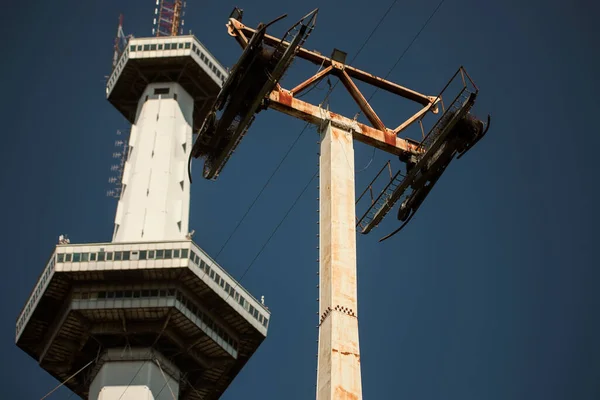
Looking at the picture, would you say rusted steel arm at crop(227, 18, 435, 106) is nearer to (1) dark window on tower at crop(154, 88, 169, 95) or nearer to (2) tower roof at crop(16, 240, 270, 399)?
(2) tower roof at crop(16, 240, 270, 399)

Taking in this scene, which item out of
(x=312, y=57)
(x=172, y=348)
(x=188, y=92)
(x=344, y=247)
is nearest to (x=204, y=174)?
(x=312, y=57)

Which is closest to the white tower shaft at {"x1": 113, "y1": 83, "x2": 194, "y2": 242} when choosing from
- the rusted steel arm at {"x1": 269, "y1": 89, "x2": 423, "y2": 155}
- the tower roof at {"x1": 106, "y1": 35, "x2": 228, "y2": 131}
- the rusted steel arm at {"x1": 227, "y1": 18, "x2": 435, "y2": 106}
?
the tower roof at {"x1": 106, "y1": 35, "x2": 228, "y2": 131}

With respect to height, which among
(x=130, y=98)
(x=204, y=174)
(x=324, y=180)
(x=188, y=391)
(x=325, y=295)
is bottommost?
(x=325, y=295)

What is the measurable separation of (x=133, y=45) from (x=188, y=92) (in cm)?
997

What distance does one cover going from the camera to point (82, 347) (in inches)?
4075

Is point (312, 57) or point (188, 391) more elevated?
point (188, 391)

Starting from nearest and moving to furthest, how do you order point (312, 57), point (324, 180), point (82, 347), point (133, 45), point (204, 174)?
point (324, 180) < point (312, 57) < point (204, 174) < point (82, 347) < point (133, 45)

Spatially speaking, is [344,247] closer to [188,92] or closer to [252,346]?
[252,346]

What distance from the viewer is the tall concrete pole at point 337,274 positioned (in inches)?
942

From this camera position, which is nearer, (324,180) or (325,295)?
(325,295)

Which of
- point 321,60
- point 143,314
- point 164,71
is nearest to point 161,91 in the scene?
point 164,71

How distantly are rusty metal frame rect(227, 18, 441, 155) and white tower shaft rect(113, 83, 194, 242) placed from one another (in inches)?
3140

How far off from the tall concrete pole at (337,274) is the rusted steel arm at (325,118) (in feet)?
1.35

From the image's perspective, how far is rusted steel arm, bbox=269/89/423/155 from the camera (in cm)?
2978
